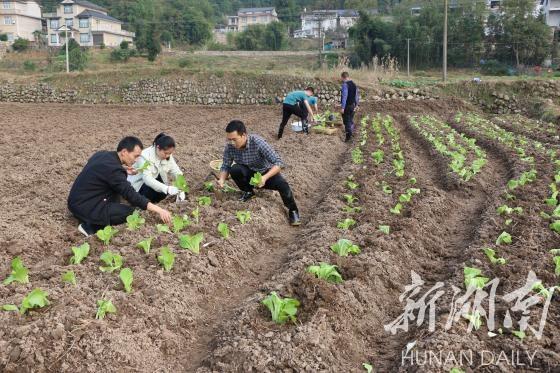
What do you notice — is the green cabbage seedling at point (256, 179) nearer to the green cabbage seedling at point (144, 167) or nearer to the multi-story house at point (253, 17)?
the green cabbage seedling at point (144, 167)

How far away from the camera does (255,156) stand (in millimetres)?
7555

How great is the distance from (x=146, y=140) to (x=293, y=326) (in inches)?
464

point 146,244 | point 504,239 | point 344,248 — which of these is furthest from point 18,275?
point 504,239

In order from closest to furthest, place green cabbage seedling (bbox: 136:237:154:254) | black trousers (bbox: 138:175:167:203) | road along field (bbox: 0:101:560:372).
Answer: road along field (bbox: 0:101:560:372)
green cabbage seedling (bbox: 136:237:154:254)
black trousers (bbox: 138:175:167:203)

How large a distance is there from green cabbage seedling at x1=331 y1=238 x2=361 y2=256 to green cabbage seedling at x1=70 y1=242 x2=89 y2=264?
2675 mm

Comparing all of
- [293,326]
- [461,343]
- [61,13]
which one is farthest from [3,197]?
[61,13]

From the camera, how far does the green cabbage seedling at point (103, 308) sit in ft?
13.9

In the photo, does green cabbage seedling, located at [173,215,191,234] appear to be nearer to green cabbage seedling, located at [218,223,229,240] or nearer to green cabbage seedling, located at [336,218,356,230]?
green cabbage seedling, located at [218,223,229,240]

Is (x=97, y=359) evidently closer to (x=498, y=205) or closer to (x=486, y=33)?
(x=498, y=205)

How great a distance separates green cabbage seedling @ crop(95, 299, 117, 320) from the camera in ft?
13.9

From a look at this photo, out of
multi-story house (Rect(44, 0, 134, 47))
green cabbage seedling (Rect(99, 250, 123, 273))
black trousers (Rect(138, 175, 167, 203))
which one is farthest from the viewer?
multi-story house (Rect(44, 0, 134, 47))

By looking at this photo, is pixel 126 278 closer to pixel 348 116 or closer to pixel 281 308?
pixel 281 308

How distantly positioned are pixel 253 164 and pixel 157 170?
1.43m

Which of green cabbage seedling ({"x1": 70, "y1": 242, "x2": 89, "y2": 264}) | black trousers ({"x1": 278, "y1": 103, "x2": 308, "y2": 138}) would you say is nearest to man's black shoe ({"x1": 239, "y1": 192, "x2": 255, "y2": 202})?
green cabbage seedling ({"x1": 70, "y1": 242, "x2": 89, "y2": 264})
